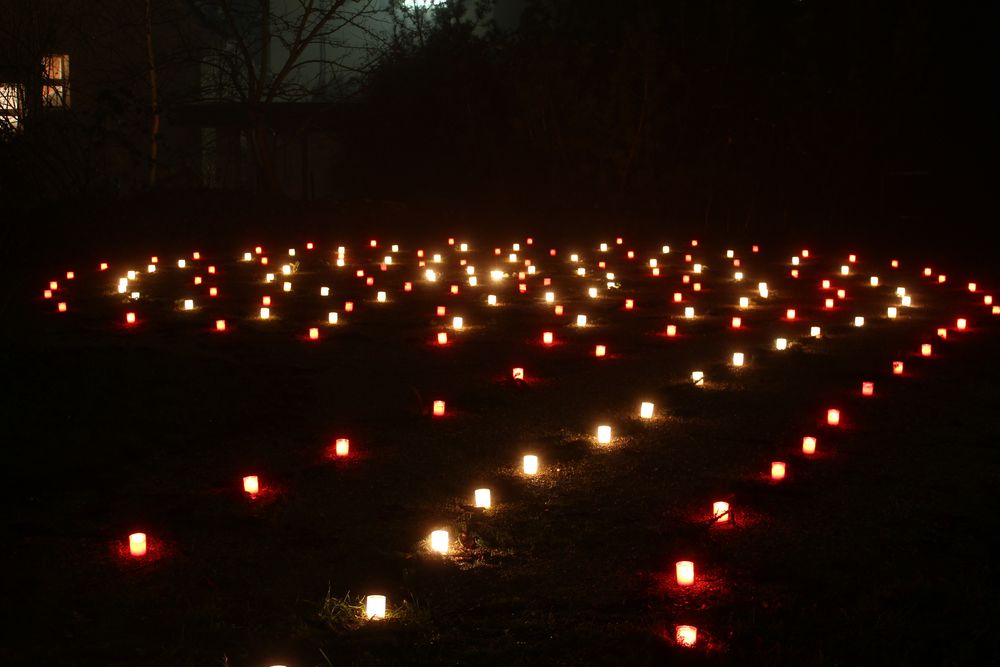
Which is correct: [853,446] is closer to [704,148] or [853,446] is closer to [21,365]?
[21,365]

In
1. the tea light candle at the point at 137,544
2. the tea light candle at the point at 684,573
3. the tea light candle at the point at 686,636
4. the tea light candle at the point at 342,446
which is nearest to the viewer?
the tea light candle at the point at 686,636

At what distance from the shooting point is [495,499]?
17.9 feet

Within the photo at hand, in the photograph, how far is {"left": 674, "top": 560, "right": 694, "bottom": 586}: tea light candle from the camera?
14.1 ft

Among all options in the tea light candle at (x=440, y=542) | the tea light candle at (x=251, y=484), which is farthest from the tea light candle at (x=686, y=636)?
the tea light candle at (x=251, y=484)

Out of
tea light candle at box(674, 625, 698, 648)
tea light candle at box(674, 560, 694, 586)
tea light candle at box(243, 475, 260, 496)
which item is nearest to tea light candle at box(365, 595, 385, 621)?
tea light candle at box(674, 625, 698, 648)

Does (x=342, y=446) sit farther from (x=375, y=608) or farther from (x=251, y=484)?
(x=375, y=608)

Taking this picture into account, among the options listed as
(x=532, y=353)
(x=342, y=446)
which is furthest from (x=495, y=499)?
(x=532, y=353)

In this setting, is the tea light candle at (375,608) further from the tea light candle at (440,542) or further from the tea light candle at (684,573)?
the tea light candle at (684,573)

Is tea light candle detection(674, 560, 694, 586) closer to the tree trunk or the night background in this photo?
the night background

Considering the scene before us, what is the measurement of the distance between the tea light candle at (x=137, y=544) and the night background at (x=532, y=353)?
2.2 inches

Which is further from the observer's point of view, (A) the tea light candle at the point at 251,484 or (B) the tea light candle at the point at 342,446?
(B) the tea light candle at the point at 342,446

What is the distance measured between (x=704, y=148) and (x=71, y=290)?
11774 mm

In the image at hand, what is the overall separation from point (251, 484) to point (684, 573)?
97.8 inches

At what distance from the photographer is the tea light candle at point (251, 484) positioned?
549cm
